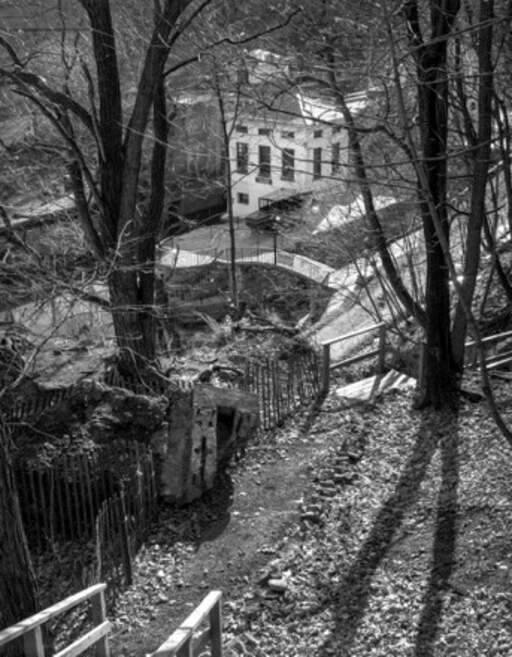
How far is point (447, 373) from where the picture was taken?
446 inches

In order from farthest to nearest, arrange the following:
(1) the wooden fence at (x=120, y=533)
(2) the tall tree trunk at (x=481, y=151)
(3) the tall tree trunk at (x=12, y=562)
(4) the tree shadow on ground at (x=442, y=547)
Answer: (1) the wooden fence at (x=120, y=533), (2) the tall tree trunk at (x=481, y=151), (4) the tree shadow on ground at (x=442, y=547), (3) the tall tree trunk at (x=12, y=562)

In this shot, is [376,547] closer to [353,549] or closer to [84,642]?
[353,549]

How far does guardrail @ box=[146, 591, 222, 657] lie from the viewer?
4789mm

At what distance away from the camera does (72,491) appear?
30.8 ft

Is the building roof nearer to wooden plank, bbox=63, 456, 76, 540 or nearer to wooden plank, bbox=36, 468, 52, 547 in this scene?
wooden plank, bbox=63, 456, 76, 540

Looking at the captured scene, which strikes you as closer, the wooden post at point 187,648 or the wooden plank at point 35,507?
the wooden post at point 187,648

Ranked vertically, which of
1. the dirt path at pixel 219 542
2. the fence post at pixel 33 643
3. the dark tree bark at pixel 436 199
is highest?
the dark tree bark at pixel 436 199

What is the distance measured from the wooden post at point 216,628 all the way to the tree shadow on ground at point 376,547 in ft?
3.82

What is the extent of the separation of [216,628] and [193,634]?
1.42ft

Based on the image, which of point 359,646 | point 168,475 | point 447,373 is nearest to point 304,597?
point 359,646

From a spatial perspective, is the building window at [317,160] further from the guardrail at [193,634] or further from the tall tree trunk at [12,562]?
the guardrail at [193,634]

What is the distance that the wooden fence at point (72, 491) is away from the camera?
931 centimetres

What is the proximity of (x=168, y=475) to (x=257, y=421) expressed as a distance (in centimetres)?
170

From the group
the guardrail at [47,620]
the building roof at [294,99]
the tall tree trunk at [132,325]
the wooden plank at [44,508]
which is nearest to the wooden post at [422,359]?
the building roof at [294,99]
